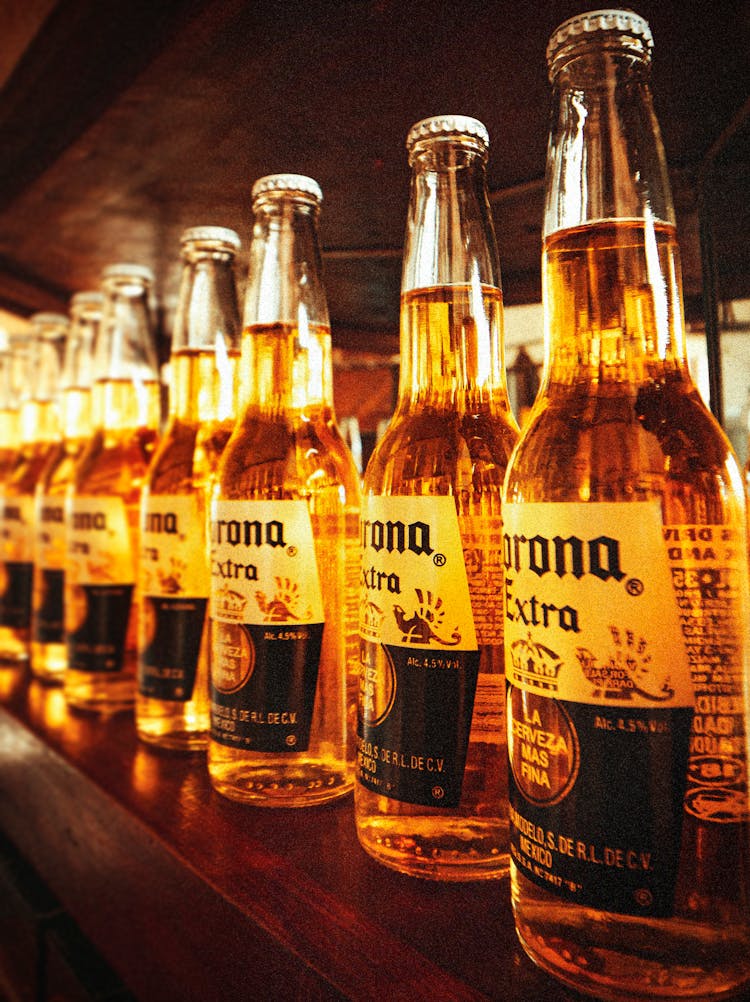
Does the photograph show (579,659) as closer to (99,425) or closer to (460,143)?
(460,143)

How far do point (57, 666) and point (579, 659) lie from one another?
71cm

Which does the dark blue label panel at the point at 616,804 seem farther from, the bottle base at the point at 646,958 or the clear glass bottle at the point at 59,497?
the clear glass bottle at the point at 59,497

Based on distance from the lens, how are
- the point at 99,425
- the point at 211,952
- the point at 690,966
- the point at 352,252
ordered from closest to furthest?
the point at 690,966 < the point at 211,952 < the point at 352,252 < the point at 99,425

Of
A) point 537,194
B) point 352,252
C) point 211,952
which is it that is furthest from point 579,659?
point 352,252

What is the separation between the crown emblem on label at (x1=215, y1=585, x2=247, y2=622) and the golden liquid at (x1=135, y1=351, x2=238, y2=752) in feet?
0.34

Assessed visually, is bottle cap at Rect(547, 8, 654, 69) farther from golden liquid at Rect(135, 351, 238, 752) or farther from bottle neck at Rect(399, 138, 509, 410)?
golden liquid at Rect(135, 351, 238, 752)

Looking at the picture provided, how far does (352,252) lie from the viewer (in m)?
0.65

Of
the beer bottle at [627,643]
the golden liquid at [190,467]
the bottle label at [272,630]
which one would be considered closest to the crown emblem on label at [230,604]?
the bottle label at [272,630]

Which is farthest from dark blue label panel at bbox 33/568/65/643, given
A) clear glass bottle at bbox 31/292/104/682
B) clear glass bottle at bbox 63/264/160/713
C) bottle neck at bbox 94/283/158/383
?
bottle neck at bbox 94/283/158/383

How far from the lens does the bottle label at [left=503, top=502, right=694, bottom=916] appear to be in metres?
0.26

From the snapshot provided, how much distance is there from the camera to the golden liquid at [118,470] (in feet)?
2.34

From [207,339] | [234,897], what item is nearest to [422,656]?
[234,897]

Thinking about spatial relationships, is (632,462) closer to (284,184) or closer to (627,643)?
(627,643)

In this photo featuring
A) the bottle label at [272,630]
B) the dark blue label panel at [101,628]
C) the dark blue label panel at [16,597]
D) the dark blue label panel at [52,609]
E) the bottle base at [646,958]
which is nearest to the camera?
the bottle base at [646,958]
